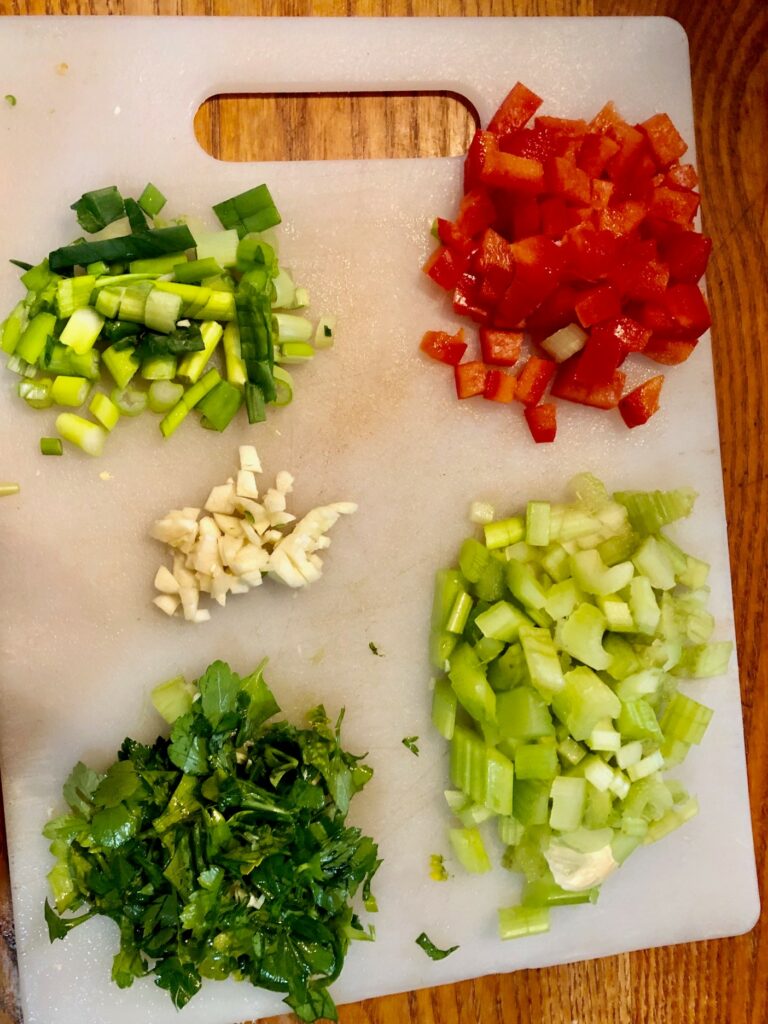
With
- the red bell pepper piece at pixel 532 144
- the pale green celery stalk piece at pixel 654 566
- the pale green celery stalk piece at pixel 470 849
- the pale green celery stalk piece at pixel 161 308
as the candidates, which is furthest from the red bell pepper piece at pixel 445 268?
the pale green celery stalk piece at pixel 470 849

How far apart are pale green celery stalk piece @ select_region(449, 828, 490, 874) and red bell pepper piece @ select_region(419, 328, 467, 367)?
0.93 m

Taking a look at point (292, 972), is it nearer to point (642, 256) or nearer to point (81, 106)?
point (642, 256)

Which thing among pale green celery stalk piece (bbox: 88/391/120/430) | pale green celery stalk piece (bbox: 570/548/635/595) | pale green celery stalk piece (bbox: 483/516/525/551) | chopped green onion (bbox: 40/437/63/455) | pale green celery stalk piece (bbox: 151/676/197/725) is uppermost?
pale green celery stalk piece (bbox: 88/391/120/430)

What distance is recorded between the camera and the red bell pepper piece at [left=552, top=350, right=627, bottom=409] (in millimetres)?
1841

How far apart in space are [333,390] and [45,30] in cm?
84

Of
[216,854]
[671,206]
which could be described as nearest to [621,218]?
[671,206]

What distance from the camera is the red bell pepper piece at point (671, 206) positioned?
71.4 inches

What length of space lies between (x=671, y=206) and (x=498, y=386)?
0.49 metres

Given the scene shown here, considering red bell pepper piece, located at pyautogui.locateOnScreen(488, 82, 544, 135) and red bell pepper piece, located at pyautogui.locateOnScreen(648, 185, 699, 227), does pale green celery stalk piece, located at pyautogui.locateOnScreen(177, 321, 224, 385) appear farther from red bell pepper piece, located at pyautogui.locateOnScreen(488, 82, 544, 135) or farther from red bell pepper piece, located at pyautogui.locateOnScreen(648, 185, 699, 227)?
red bell pepper piece, located at pyautogui.locateOnScreen(648, 185, 699, 227)

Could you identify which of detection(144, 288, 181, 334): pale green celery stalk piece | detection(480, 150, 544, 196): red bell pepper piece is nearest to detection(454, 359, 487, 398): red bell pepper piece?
detection(480, 150, 544, 196): red bell pepper piece

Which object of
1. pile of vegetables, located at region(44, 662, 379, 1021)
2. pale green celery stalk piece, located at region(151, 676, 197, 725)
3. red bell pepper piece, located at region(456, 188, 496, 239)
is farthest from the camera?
red bell pepper piece, located at region(456, 188, 496, 239)

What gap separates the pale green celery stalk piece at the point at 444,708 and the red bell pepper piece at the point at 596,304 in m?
0.76

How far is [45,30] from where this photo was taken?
5.59 ft

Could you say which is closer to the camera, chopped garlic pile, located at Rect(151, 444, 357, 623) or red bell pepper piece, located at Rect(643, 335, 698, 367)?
chopped garlic pile, located at Rect(151, 444, 357, 623)
